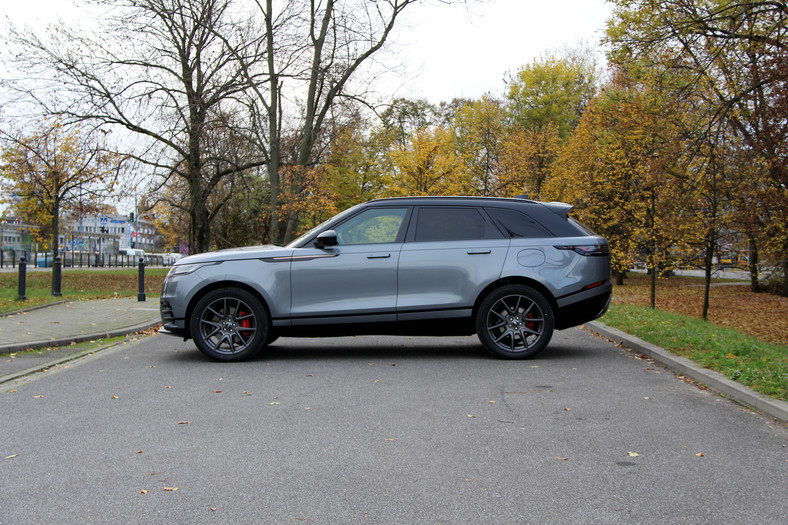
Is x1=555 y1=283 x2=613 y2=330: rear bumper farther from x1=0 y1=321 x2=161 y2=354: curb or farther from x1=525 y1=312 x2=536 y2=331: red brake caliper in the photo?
x1=0 y1=321 x2=161 y2=354: curb

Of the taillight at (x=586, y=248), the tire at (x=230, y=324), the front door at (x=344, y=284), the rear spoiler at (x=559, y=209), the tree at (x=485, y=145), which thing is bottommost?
the tire at (x=230, y=324)

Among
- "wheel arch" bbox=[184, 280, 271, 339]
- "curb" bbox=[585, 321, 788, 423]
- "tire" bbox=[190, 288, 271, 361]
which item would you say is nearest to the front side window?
"wheel arch" bbox=[184, 280, 271, 339]

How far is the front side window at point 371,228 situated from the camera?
8.16 m

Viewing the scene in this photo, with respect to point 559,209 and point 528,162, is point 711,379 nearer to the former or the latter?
point 559,209

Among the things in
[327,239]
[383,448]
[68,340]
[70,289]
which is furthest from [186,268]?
[70,289]

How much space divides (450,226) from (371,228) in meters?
0.95

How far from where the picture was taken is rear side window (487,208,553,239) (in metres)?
8.27

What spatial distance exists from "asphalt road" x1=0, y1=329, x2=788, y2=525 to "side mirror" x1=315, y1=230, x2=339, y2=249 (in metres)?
1.54

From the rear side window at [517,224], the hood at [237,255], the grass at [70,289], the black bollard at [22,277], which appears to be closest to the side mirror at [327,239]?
the hood at [237,255]

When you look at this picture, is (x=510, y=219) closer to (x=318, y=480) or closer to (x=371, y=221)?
(x=371, y=221)

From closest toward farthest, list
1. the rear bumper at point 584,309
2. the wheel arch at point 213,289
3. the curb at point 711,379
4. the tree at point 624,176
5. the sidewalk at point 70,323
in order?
the curb at point 711,379
the wheel arch at point 213,289
the rear bumper at point 584,309
the sidewalk at point 70,323
the tree at point 624,176

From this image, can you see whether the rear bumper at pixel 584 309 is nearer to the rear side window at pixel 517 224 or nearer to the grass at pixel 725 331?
the rear side window at pixel 517 224

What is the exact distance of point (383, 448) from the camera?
4.46m

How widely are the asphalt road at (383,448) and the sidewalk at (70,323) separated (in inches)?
108
